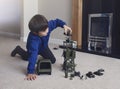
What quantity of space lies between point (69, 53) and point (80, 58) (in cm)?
64

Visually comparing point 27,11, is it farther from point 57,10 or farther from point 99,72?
point 99,72

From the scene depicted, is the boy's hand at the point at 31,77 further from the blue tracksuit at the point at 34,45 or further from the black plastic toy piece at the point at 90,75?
the black plastic toy piece at the point at 90,75

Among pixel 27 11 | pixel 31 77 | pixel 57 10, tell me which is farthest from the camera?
pixel 27 11

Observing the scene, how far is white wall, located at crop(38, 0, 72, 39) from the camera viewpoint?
3.43 m

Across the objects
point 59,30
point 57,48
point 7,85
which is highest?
point 59,30

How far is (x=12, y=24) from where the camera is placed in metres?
4.37

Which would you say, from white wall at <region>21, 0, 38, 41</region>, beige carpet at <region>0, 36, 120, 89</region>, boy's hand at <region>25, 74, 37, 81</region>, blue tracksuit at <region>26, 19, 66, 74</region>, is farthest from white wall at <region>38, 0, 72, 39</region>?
boy's hand at <region>25, 74, 37, 81</region>

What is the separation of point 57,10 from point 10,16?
3.87 ft

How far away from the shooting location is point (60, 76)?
1.99m

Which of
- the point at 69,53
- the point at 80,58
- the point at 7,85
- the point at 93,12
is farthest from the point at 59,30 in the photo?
the point at 7,85

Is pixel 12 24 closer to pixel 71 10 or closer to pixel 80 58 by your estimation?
pixel 71 10

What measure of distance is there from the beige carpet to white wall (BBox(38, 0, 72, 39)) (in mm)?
922

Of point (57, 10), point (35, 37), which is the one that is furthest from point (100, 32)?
point (35, 37)

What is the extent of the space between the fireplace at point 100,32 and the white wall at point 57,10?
444mm
